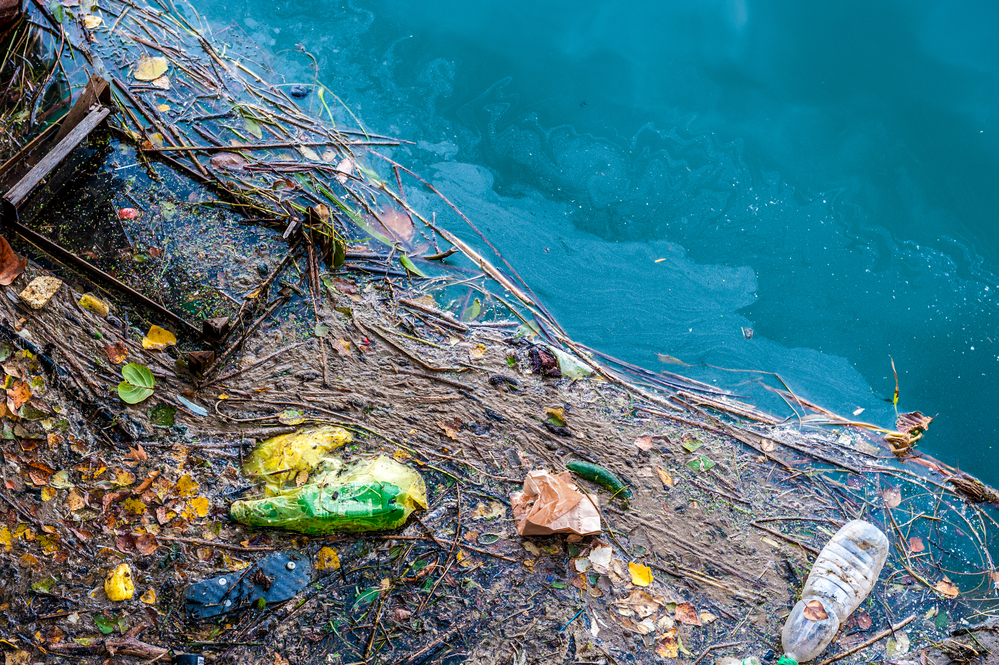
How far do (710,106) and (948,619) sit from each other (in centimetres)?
235

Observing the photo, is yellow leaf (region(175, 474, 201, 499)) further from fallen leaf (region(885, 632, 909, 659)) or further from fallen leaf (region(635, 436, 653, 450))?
fallen leaf (region(885, 632, 909, 659))

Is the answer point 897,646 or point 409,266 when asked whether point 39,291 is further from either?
point 897,646

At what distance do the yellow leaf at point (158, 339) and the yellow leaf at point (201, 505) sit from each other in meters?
0.54

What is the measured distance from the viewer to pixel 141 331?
2.07 metres

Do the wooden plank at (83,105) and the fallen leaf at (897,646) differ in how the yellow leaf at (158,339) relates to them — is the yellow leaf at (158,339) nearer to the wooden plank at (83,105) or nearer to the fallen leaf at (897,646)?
the wooden plank at (83,105)

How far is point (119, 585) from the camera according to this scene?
170cm

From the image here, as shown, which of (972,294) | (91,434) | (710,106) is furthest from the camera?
(710,106)

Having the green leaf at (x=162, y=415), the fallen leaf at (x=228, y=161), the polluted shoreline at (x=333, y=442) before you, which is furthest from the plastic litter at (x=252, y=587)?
the fallen leaf at (x=228, y=161)

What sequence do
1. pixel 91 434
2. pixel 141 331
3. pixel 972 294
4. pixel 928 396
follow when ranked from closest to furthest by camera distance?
pixel 91 434 < pixel 141 331 < pixel 928 396 < pixel 972 294

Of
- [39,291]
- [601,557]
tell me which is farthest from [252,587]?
[39,291]

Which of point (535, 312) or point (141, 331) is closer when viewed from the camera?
point (141, 331)

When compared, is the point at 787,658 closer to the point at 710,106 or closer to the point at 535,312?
the point at 535,312

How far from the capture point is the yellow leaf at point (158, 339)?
205cm

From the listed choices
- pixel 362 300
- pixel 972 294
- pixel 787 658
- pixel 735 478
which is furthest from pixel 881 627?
pixel 362 300
